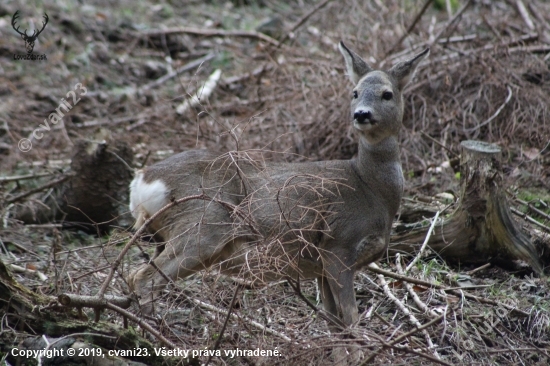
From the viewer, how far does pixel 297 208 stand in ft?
16.0

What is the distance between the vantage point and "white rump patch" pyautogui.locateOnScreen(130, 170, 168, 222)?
489cm

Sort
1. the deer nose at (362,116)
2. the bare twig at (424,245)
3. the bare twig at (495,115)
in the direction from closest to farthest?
the deer nose at (362,116)
the bare twig at (424,245)
the bare twig at (495,115)

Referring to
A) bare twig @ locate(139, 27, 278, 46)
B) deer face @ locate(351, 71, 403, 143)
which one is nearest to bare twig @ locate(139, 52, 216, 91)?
Answer: bare twig @ locate(139, 27, 278, 46)

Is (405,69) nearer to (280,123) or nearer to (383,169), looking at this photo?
(383,169)

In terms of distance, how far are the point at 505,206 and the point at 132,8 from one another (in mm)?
8463

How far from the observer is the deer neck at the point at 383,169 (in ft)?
16.6

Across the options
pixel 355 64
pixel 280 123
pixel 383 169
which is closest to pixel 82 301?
pixel 383 169

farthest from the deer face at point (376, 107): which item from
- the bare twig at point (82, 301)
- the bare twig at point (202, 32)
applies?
the bare twig at point (202, 32)

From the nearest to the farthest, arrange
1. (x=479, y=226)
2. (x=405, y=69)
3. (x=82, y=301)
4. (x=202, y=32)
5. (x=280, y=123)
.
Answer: (x=82, y=301), (x=405, y=69), (x=479, y=226), (x=280, y=123), (x=202, y=32)

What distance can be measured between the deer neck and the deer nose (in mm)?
299

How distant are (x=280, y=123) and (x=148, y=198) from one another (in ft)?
11.6

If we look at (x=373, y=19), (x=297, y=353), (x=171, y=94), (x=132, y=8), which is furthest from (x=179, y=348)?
(x=132, y=8)

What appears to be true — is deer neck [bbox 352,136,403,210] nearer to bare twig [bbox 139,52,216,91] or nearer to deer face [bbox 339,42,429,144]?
deer face [bbox 339,42,429,144]

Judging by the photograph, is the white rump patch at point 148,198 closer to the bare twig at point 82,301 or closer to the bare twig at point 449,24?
the bare twig at point 82,301
